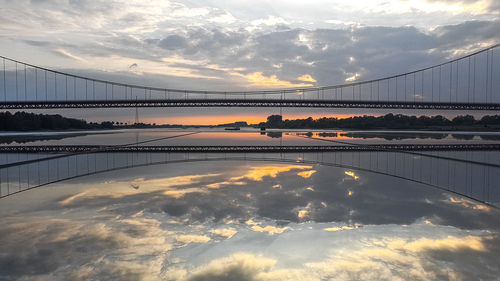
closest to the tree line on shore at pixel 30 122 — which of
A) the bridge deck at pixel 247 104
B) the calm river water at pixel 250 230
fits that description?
the bridge deck at pixel 247 104

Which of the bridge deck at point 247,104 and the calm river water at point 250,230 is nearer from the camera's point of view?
the calm river water at point 250,230

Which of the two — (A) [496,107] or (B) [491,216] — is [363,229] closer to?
(B) [491,216]

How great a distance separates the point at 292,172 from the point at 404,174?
3932mm

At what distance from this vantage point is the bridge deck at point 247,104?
74.6m

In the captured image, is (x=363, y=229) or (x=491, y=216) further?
(x=491, y=216)

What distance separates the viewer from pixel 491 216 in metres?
6.09

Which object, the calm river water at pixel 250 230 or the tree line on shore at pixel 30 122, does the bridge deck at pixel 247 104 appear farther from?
the calm river water at pixel 250 230

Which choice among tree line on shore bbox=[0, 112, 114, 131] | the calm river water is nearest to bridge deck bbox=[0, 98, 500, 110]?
tree line on shore bbox=[0, 112, 114, 131]

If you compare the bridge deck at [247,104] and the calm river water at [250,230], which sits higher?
the bridge deck at [247,104]

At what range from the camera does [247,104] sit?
3420 inches

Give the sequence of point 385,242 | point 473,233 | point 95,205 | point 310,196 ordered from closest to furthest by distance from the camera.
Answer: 1. point 385,242
2. point 473,233
3. point 95,205
4. point 310,196

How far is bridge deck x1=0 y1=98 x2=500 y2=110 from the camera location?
7456 centimetres

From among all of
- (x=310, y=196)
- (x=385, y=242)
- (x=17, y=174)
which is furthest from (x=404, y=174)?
(x=17, y=174)

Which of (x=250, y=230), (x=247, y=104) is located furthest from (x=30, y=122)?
(x=250, y=230)
